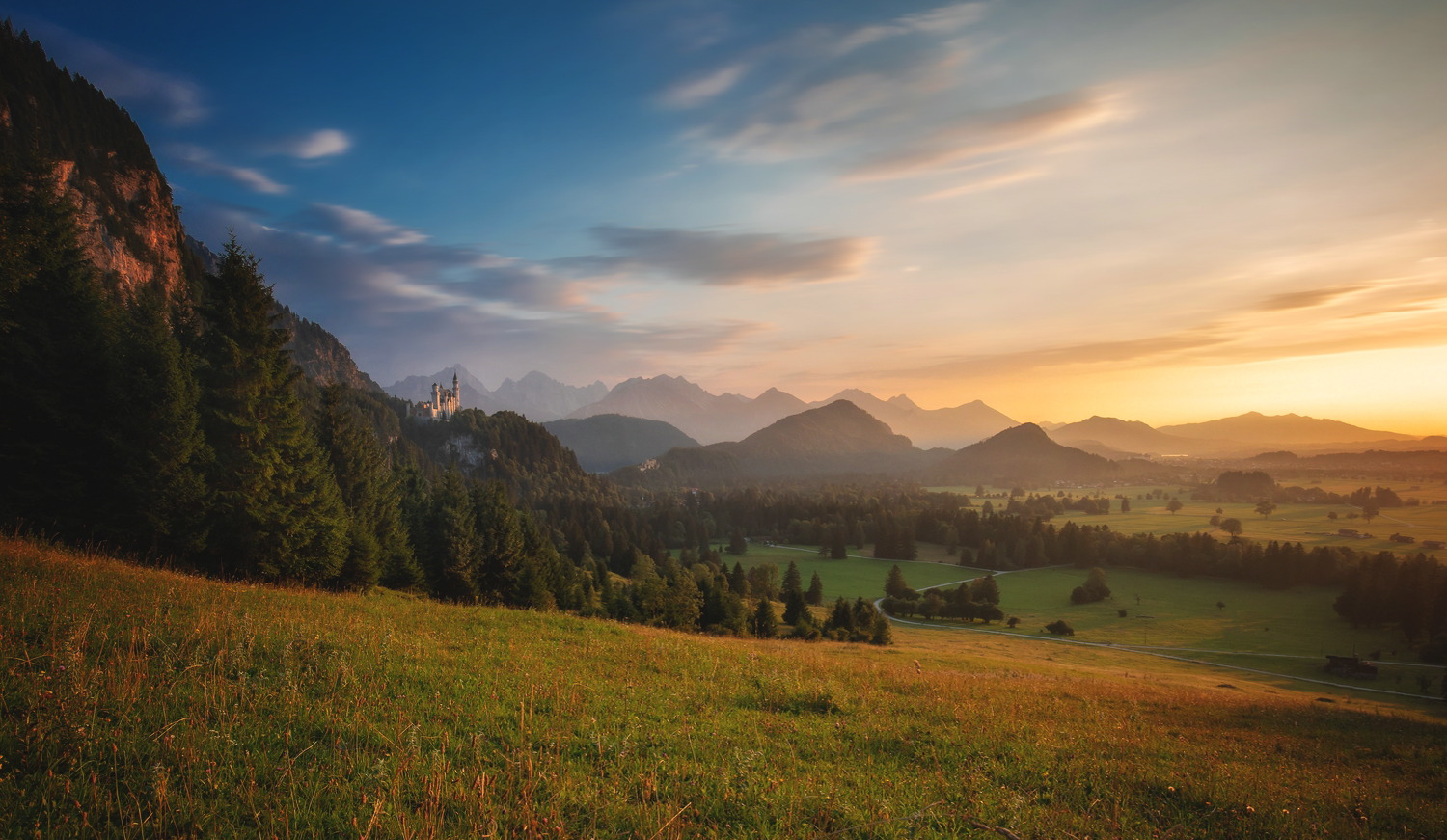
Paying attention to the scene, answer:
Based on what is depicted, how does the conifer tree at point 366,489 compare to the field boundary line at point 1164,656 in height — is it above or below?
above

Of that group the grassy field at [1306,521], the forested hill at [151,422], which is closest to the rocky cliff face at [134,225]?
the forested hill at [151,422]

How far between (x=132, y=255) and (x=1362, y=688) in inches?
9296

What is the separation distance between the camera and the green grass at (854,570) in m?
102

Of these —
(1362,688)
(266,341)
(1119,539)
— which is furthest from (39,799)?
(1119,539)

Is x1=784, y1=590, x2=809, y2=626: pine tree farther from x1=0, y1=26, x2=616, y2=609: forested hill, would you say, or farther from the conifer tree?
x1=0, y1=26, x2=616, y2=609: forested hill

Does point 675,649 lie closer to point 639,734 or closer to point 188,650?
point 639,734

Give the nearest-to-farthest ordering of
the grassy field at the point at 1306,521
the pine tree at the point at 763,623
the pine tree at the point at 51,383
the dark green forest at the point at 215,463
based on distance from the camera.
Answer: the pine tree at the point at 51,383 → the dark green forest at the point at 215,463 → the pine tree at the point at 763,623 → the grassy field at the point at 1306,521

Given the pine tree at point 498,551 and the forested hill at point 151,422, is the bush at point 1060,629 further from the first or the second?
the forested hill at point 151,422

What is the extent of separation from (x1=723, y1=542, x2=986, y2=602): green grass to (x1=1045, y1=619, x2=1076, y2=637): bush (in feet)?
89.7

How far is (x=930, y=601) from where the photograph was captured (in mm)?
86125

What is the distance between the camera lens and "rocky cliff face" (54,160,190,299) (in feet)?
396

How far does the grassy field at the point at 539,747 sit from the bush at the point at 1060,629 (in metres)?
73.6

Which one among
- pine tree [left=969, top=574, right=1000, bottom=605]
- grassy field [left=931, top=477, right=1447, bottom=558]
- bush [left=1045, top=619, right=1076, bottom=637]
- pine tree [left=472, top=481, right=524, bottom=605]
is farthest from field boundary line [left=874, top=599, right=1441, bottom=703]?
grassy field [left=931, top=477, right=1447, bottom=558]

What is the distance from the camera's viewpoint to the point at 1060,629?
7600 centimetres
